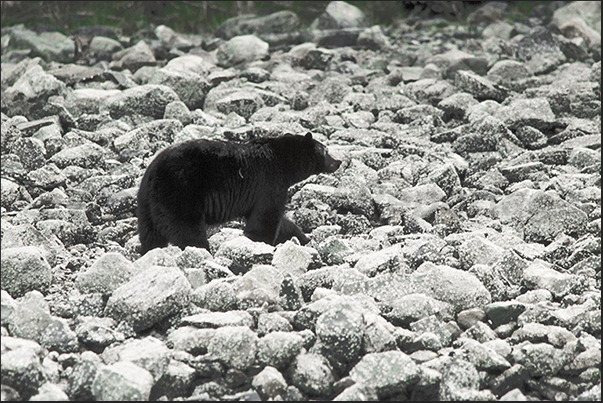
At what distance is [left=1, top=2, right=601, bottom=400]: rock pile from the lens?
345 centimetres

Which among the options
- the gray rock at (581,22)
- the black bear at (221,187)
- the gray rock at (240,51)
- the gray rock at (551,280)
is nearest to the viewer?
the gray rock at (551,280)

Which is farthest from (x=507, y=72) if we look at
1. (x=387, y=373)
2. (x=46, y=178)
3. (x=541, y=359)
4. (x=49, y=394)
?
(x=49, y=394)

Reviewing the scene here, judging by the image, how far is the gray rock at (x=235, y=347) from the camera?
11.2 feet

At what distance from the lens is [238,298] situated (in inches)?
155

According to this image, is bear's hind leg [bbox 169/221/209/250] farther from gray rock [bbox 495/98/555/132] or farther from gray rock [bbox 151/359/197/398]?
gray rock [bbox 495/98/555/132]

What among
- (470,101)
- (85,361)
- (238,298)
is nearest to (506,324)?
(238,298)

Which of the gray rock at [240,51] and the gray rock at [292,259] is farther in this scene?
the gray rock at [240,51]

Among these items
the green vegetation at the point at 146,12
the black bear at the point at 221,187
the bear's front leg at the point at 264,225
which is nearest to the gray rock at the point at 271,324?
the black bear at the point at 221,187

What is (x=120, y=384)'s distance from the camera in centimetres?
315

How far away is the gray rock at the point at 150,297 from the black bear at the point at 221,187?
126cm

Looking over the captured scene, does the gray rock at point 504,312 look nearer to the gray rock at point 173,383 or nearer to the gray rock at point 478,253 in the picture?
the gray rock at point 478,253

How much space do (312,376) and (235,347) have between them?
14.1 inches

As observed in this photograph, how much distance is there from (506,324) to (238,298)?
1.34 m

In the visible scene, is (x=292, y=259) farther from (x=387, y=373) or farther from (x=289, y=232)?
(x=387, y=373)
